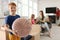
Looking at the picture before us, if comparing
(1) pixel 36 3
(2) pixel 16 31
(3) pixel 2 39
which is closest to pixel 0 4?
(3) pixel 2 39

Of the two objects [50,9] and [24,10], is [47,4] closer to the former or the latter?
[50,9]

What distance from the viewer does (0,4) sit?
5125 millimetres

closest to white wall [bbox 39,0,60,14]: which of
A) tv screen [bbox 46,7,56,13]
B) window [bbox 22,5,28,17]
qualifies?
tv screen [bbox 46,7,56,13]

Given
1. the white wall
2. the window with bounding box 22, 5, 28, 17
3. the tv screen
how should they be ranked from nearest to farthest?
the window with bounding box 22, 5, 28, 17
the tv screen
the white wall

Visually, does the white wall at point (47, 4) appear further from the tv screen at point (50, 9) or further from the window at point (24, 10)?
the window at point (24, 10)

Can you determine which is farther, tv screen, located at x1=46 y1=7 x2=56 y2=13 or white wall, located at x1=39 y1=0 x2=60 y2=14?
white wall, located at x1=39 y1=0 x2=60 y2=14

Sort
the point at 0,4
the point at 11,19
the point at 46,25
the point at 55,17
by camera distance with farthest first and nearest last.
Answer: the point at 55,17 → the point at 46,25 → the point at 0,4 → the point at 11,19

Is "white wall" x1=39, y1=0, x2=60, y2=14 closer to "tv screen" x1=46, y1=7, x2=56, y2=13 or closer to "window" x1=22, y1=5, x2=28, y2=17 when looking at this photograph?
"tv screen" x1=46, y1=7, x2=56, y2=13

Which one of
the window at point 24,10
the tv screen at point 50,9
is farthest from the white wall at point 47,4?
the window at point 24,10

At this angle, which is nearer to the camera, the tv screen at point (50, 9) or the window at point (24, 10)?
the window at point (24, 10)

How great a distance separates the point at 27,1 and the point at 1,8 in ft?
10.9

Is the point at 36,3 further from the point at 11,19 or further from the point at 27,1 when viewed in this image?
the point at 11,19

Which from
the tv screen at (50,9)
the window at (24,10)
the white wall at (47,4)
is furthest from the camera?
the white wall at (47,4)

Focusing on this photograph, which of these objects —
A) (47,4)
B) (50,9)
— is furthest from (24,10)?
(47,4)
